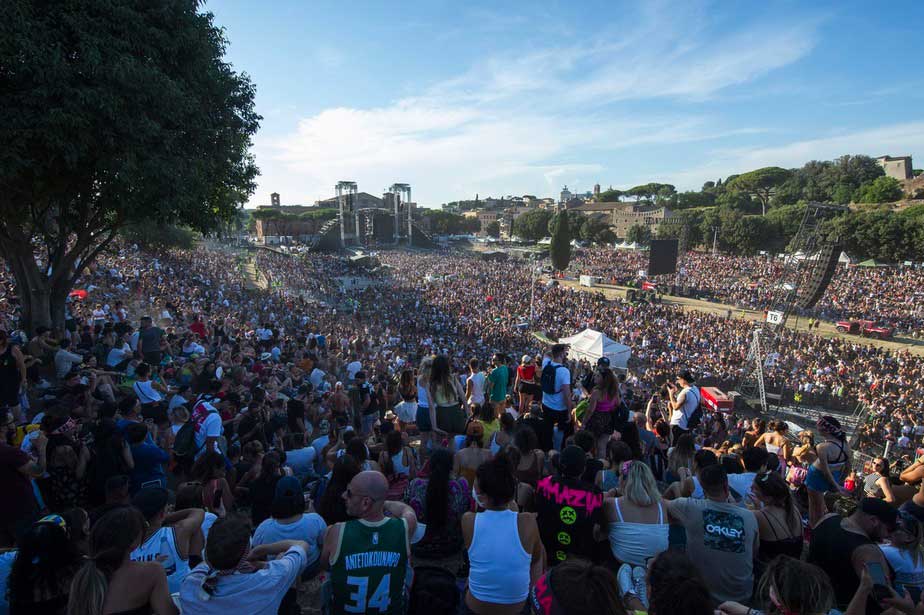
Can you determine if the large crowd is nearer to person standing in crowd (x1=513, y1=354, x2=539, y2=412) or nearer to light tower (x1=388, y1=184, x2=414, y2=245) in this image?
person standing in crowd (x1=513, y1=354, x2=539, y2=412)

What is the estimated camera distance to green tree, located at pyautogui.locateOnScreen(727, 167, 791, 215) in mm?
87000

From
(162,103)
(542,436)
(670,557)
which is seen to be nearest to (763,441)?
(542,436)

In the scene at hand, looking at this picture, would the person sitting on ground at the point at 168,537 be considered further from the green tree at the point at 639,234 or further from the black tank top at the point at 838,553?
the green tree at the point at 639,234

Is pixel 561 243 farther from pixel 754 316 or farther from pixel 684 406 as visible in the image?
pixel 684 406

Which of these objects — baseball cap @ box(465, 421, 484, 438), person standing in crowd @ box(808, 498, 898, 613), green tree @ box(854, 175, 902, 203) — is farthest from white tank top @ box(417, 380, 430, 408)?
green tree @ box(854, 175, 902, 203)

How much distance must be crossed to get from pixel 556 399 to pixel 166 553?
3.98 metres

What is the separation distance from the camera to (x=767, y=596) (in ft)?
6.75

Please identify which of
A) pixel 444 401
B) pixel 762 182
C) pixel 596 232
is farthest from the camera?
pixel 762 182

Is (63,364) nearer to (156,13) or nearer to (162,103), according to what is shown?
(162,103)

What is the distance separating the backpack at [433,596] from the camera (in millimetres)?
2400

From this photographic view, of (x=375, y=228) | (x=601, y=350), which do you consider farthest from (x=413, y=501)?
(x=375, y=228)

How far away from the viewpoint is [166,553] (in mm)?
2746

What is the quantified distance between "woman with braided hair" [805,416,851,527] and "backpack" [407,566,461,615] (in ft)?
10.9

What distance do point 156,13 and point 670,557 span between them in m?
9.91
